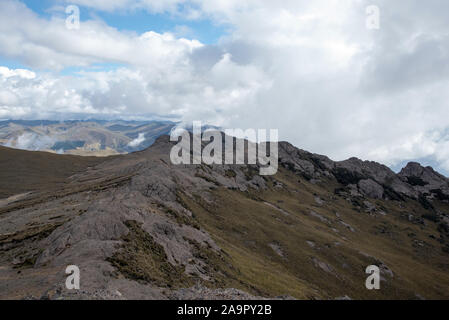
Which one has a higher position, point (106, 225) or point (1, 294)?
point (106, 225)

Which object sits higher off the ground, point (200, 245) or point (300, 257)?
point (200, 245)

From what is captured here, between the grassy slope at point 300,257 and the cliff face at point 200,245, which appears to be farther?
the grassy slope at point 300,257

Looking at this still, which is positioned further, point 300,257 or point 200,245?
point 300,257

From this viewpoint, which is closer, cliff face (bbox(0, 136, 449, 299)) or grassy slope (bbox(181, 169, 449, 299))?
cliff face (bbox(0, 136, 449, 299))
